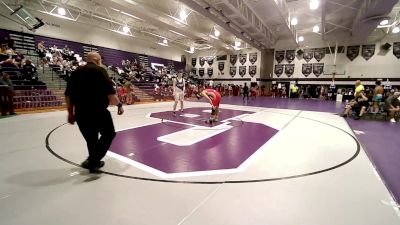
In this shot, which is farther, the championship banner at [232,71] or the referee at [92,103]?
the championship banner at [232,71]

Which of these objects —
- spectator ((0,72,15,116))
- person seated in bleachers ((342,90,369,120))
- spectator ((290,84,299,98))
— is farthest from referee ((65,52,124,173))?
spectator ((290,84,299,98))

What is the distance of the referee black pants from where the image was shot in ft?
9.12

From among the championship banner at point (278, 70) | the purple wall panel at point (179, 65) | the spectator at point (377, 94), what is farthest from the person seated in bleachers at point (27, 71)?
the championship banner at point (278, 70)

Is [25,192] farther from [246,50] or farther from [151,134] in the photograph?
[246,50]

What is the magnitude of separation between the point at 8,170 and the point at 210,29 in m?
17.9

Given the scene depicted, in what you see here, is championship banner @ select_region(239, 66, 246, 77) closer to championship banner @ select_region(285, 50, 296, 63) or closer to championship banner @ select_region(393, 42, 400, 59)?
championship banner @ select_region(285, 50, 296, 63)

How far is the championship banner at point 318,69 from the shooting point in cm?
2156

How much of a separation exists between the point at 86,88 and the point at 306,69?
23.8 metres

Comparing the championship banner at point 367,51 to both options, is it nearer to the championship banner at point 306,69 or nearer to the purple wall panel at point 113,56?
the championship banner at point 306,69

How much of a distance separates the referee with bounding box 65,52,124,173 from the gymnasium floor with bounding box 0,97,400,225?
40 cm

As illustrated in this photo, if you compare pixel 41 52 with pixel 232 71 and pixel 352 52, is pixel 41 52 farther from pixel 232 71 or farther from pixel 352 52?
pixel 352 52

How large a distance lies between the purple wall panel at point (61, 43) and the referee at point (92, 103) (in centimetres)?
1578

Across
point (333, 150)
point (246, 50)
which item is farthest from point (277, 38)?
point (333, 150)

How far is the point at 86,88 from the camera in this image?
2732mm
